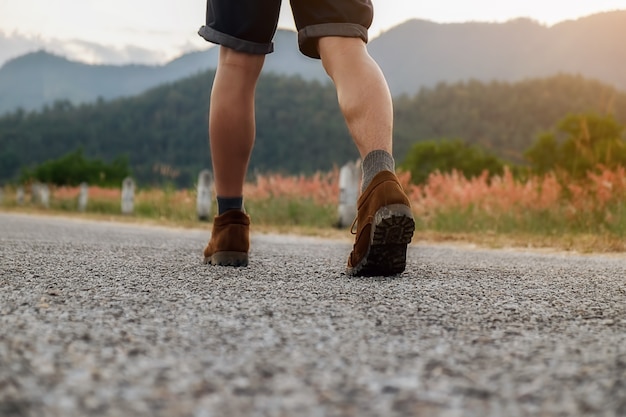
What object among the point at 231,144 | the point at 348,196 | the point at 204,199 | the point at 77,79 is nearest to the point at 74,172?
the point at 204,199

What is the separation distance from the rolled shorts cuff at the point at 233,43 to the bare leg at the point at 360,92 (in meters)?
0.22

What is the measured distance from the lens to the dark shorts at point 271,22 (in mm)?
1838

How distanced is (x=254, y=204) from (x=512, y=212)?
397 cm

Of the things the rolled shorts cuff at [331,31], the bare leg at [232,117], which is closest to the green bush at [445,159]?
the bare leg at [232,117]

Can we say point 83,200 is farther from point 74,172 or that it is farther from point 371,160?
point 371,160

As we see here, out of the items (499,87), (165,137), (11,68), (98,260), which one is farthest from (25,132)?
(11,68)

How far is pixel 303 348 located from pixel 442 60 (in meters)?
133

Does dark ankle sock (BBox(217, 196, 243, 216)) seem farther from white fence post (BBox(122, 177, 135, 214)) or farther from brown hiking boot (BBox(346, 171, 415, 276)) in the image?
white fence post (BBox(122, 177, 135, 214))

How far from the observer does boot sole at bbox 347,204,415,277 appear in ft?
5.26

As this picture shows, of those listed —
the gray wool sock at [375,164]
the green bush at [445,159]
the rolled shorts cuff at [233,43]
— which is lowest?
the gray wool sock at [375,164]

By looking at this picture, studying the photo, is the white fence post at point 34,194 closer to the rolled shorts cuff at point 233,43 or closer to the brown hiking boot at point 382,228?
the rolled shorts cuff at point 233,43

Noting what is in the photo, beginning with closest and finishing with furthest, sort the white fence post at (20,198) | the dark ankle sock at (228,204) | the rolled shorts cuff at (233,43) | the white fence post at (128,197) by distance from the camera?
the rolled shorts cuff at (233,43) → the dark ankle sock at (228,204) → the white fence post at (128,197) → the white fence post at (20,198)

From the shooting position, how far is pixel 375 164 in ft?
5.65

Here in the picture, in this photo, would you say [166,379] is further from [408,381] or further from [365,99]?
[365,99]
